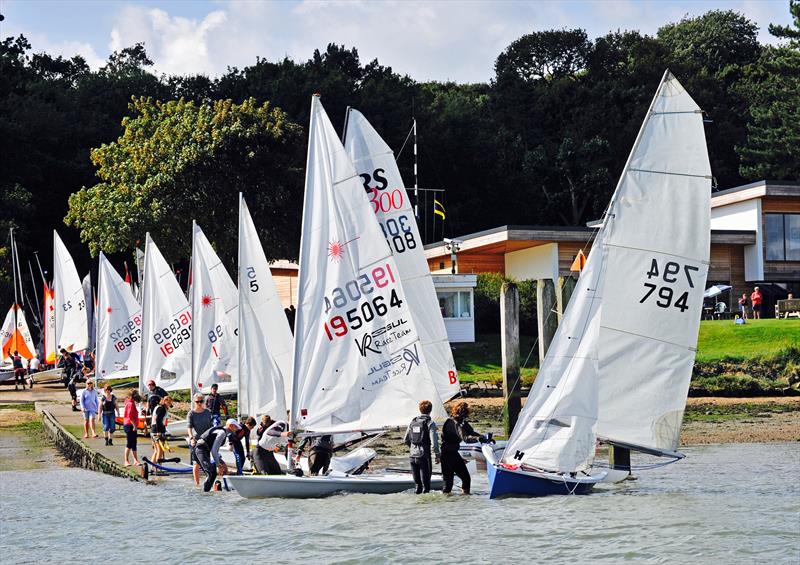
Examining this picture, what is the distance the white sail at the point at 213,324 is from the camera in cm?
2962

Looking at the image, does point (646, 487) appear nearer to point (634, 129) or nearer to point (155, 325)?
point (155, 325)

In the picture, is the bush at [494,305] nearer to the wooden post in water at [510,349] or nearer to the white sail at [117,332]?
the white sail at [117,332]

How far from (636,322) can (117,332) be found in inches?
937

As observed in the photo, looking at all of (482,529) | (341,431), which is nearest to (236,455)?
(341,431)

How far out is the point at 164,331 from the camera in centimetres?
3266

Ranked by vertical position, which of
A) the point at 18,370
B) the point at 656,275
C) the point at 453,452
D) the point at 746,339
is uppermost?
the point at 656,275

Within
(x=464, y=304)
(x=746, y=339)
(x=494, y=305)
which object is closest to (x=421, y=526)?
(x=746, y=339)

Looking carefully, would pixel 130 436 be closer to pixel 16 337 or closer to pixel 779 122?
pixel 16 337

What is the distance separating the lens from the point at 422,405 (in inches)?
774

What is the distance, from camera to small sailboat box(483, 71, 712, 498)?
18500 millimetres

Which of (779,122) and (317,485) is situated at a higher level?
(779,122)

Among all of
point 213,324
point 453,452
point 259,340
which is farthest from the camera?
point 213,324

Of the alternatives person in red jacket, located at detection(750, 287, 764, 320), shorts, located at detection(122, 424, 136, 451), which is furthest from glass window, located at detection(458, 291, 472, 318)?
shorts, located at detection(122, 424, 136, 451)

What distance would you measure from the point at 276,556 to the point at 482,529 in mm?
3396
